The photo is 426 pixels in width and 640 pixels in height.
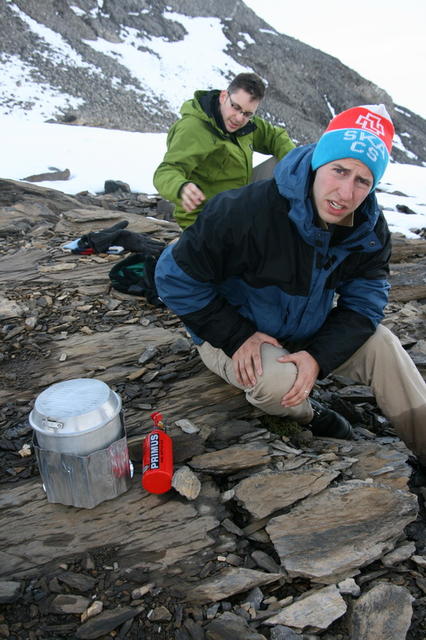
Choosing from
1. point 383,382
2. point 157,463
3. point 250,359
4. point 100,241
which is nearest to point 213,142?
point 100,241

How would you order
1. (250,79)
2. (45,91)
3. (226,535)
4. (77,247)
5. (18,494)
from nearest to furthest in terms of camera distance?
(226,535), (18,494), (250,79), (77,247), (45,91)

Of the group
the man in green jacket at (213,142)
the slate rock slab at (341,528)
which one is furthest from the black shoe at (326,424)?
the man in green jacket at (213,142)

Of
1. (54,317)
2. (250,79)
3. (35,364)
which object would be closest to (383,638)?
(35,364)

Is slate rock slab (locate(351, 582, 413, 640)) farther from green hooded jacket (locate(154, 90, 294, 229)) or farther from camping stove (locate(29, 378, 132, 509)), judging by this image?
green hooded jacket (locate(154, 90, 294, 229))

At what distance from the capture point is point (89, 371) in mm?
4148

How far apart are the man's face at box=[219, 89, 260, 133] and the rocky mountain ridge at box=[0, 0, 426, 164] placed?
22.1 m

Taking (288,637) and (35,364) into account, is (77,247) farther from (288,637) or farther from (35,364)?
(288,637)

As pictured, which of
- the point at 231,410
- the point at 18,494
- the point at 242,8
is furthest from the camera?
the point at 242,8

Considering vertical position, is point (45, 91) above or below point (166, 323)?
above

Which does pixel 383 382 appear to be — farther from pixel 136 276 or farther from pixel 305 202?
pixel 136 276

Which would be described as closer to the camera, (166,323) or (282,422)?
(282,422)

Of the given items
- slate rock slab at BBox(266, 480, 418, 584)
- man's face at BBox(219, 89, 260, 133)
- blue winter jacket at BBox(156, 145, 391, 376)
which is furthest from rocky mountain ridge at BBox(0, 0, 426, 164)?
slate rock slab at BBox(266, 480, 418, 584)

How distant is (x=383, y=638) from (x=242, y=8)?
256 feet

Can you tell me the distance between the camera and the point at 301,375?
3061 millimetres
